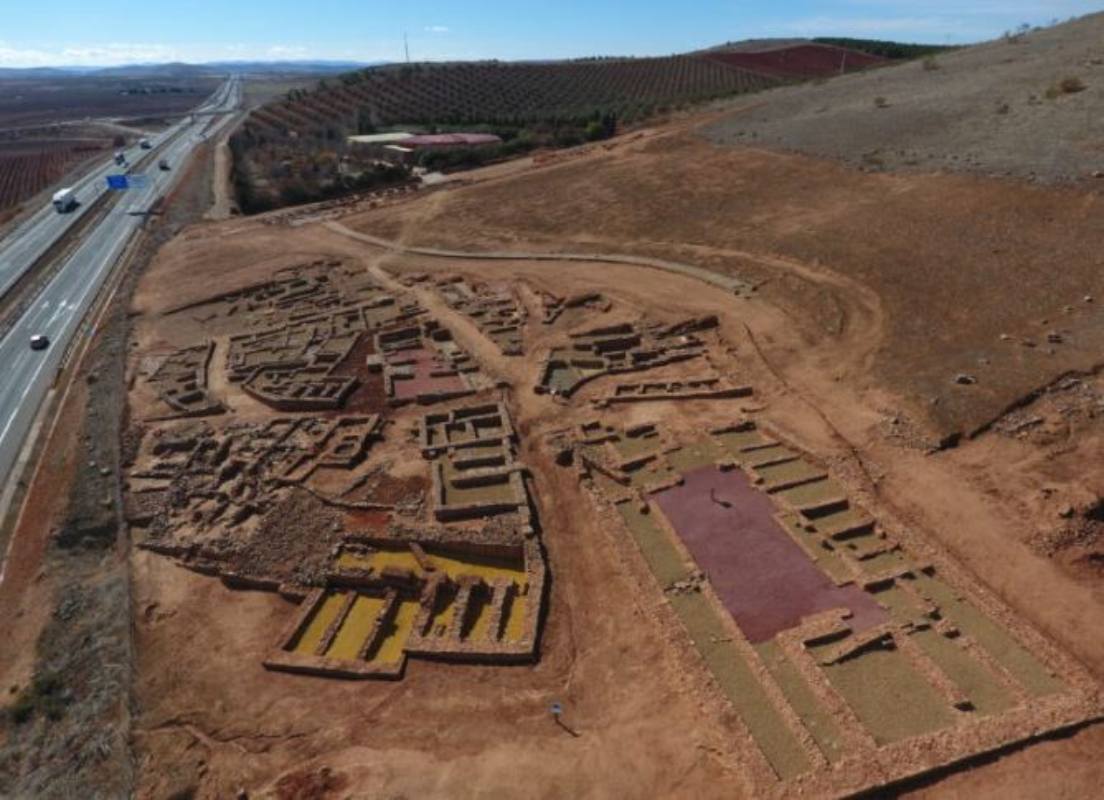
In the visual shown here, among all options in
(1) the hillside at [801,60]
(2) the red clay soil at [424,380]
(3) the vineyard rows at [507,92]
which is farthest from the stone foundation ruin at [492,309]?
(1) the hillside at [801,60]

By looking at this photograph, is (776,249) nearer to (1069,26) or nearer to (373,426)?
(373,426)

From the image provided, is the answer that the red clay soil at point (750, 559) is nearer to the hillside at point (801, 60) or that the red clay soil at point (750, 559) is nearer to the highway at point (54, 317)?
the highway at point (54, 317)

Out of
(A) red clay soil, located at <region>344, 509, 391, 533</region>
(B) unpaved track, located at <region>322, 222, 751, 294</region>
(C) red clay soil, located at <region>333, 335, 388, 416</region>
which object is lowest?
(A) red clay soil, located at <region>344, 509, 391, 533</region>

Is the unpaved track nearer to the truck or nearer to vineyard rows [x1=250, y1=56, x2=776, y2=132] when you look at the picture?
the truck

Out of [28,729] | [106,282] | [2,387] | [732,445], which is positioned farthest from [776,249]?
[106,282]

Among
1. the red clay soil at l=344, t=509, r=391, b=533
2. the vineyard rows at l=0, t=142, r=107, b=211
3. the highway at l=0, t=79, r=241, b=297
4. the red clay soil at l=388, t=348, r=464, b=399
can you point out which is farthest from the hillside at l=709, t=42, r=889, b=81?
the red clay soil at l=344, t=509, r=391, b=533

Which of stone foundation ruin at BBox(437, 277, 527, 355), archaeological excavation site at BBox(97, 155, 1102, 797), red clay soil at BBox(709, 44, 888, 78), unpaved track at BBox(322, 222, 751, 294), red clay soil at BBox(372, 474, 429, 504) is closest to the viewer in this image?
archaeological excavation site at BBox(97, 155, 1102, 797)
